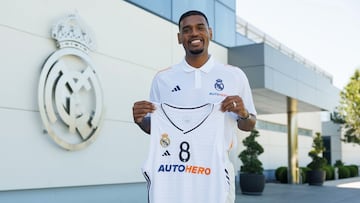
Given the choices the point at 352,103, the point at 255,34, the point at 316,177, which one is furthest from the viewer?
the point at 352,103

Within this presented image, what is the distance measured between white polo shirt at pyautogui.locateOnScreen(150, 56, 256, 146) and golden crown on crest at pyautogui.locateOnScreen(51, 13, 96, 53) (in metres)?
5.72

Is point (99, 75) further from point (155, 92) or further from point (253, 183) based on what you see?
point (253, 183)

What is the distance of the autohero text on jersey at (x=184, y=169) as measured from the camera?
2742mm

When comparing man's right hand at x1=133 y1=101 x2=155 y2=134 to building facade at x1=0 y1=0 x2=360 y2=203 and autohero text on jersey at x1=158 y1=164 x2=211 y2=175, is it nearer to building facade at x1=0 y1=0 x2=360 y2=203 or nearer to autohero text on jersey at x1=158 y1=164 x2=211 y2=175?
autohero text on jersey at x1=158 y1=164 x2=211 y2=175

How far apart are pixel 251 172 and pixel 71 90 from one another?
7699 mm

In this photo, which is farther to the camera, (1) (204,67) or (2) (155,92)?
(2) (155,92)

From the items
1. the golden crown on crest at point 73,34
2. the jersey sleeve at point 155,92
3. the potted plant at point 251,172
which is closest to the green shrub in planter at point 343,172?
the potted plant at point 251,172

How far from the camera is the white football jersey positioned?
2715mm

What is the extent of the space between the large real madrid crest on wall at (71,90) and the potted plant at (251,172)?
6600mm

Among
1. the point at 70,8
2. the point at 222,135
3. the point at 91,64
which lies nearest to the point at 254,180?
the point at 91,64

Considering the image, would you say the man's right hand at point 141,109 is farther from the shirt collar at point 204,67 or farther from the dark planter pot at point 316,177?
the dark planter pot at point 316,177

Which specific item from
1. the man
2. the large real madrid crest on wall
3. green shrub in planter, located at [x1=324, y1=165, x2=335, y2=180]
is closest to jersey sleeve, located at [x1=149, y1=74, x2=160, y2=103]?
the man

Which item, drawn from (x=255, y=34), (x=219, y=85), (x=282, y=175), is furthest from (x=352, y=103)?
(x=219, y=85)

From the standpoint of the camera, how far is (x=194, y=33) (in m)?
2.77
